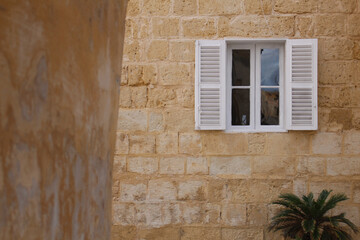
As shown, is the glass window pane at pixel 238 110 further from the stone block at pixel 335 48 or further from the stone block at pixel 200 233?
the stone block at pixel 200 233

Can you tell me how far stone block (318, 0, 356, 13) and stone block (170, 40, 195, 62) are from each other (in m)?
1.53

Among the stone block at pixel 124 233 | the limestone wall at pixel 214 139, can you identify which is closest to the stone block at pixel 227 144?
the limestone wall at pixel 214 139

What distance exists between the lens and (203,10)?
5250 millimetres

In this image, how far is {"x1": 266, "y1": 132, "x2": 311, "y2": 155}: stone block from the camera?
517 centimetres

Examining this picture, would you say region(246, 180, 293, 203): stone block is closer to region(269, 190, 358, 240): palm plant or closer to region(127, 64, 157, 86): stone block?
region(269, 190, 358, 240): palm plant

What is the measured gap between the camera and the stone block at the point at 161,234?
521 cm

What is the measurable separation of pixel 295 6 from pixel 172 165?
2.30 m

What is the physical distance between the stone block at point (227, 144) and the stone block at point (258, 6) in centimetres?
142

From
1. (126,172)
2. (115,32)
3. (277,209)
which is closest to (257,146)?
(277,209)

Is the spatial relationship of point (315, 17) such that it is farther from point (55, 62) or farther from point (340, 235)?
point (55, 62)

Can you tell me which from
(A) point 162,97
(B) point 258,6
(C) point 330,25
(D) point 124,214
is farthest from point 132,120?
(C) point 330,25

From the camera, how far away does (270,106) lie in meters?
5.35

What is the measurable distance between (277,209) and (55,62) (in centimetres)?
470

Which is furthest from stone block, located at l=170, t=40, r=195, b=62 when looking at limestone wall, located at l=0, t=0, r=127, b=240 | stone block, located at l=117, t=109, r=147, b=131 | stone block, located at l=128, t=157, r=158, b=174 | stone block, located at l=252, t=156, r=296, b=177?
limestone wall, located at l=0, t=0, r=127, b=240
